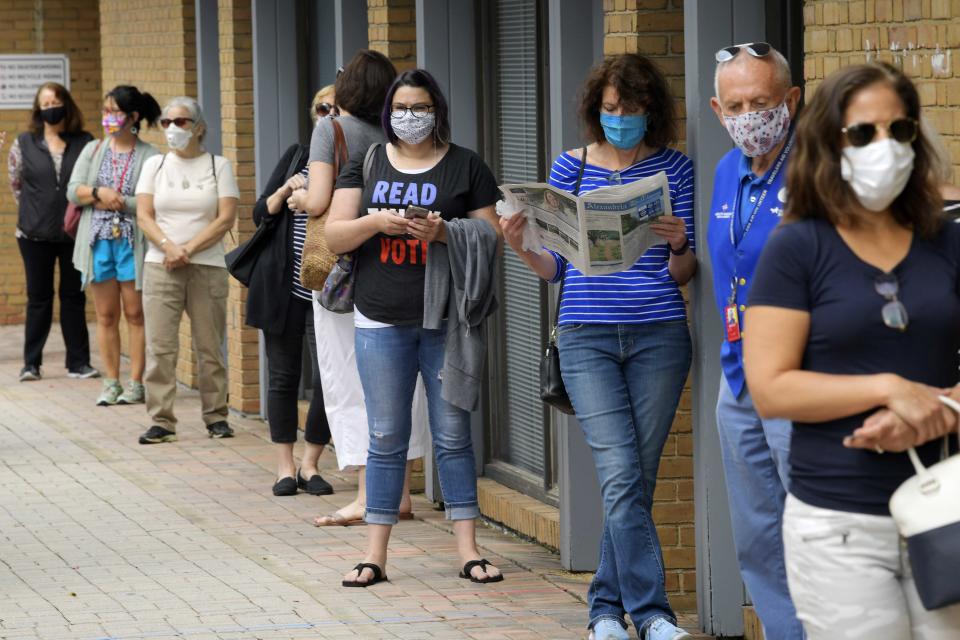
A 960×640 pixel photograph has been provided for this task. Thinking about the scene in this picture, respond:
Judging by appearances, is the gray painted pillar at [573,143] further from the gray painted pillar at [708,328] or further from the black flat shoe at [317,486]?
the black flat shoe at [317,486]

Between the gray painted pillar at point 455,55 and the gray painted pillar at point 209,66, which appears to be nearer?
the gray painted pillar at point 455,55

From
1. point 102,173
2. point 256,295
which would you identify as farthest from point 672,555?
point 102,173

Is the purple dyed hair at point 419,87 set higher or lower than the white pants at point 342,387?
higher

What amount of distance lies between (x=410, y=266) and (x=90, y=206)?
5521mm

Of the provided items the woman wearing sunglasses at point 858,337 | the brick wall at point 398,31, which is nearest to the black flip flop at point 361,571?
the brick wall at point 398,31

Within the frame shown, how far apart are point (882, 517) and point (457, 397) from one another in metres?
3.35

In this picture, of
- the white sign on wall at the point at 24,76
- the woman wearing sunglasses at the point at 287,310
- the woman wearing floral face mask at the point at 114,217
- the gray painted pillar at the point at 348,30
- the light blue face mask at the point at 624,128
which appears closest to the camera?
the light blue face mask at the point at 624,128

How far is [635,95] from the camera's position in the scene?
5691 mm

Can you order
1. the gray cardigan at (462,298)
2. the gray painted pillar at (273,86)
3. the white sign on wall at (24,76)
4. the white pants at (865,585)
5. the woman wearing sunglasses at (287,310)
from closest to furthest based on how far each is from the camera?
the white pants at (865,585) < the gray cardigan at (462,298) < the woman wearing sunglasses at (287,310) < the gray painted pillar at (273,86) < the white sign on wall at (24,76)

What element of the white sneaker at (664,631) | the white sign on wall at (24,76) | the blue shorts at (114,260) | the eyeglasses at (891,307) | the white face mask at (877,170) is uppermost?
the white sign on wall at (24,76)

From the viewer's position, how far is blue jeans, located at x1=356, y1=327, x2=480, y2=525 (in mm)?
6914

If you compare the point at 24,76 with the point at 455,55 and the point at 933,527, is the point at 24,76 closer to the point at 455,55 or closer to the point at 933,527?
the point at 455,55

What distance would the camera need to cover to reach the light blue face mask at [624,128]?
5.68 meters

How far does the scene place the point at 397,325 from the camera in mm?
6875
